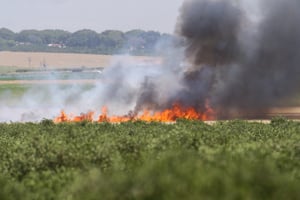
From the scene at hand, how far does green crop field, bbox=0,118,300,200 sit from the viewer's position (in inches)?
563

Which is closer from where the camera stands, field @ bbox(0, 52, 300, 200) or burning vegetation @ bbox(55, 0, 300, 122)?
field @ bbox(0, 52, 300, 200)

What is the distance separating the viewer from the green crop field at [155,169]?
46.9 ft

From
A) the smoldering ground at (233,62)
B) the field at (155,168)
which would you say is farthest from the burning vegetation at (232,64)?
the field at (155,168)

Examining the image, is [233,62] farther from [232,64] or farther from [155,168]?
[155,168]

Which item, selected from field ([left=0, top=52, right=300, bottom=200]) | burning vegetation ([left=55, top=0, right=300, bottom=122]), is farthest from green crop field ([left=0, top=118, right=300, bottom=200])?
burning vegetation ([left=55, top=0, right=300, bottom=122])

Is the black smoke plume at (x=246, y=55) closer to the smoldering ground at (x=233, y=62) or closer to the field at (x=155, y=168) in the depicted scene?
the smoldering ground at (x=233, y=62)

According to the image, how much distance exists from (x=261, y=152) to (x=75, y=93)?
76.2m

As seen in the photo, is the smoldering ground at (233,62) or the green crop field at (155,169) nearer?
the green crop field at (155,169)

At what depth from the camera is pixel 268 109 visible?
7462cm

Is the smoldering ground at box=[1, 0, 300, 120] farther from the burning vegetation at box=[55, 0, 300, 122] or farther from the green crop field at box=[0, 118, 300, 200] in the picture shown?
the green crop field at box=[0, 118, 300, 200]

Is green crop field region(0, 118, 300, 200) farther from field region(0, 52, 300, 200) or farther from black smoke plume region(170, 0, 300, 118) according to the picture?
black smoke plume region(170, 0, 300, 118)

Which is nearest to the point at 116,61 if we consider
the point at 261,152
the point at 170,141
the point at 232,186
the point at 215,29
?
the point at 215,29

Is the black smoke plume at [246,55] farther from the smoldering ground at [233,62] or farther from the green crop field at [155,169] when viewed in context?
the green crop field at [155,169]

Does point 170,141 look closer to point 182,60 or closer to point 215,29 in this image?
point 215,29
